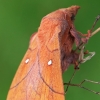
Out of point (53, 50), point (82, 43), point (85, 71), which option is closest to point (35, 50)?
point (53, 50)

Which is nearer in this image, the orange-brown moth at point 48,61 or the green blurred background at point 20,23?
the orange-brown moth at point 48,61

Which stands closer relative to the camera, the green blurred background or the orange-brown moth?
the orange-brown moth

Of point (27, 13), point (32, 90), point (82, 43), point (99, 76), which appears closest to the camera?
point (32, 90)

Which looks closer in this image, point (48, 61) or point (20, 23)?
point (48, 61)

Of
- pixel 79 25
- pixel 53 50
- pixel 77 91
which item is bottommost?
pixel 77 91

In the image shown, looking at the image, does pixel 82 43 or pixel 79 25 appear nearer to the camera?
pixel 82 43

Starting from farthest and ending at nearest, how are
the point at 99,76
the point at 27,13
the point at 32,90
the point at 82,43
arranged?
the point at 27,13, the point at 99,76, the point at 82,43, the point at 32,90

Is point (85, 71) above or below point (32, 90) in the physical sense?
below

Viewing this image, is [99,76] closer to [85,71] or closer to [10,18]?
[85,71]
